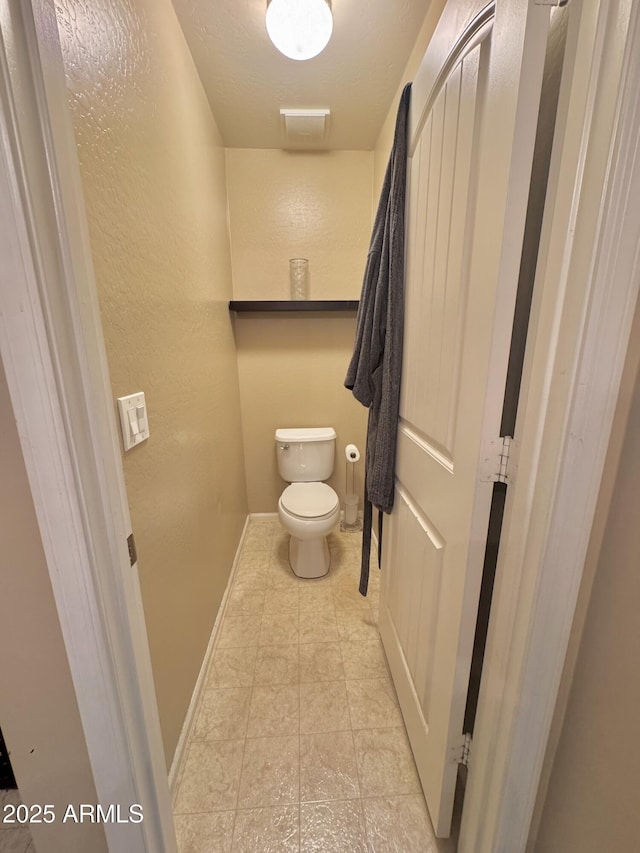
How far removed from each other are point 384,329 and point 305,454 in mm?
1171

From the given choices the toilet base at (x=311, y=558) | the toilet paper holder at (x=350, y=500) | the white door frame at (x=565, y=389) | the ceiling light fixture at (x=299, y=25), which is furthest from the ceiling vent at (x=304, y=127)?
the toilet base at (x=311, y=558)

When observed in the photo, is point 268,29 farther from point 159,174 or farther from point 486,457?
point 486,457

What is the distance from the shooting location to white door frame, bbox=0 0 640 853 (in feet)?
1.38

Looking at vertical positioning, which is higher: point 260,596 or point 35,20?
point 35,20

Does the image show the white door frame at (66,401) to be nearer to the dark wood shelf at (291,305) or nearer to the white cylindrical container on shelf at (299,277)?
the dark wood shelf at (291,305)

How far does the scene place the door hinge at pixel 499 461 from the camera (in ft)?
2.00

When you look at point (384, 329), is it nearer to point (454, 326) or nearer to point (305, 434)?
point (454, 326)

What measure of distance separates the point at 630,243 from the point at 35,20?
0.85 m

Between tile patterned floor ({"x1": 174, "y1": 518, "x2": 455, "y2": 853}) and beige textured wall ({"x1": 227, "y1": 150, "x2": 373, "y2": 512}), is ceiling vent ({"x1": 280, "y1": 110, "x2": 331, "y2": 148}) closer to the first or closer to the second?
beige textured wall ({"x1": 227, "y1": 150, "x2": 373, "y2": 512})

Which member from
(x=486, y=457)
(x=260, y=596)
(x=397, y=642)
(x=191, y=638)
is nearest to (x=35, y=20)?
(x=486, y=457)

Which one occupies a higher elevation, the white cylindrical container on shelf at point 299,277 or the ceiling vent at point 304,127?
the ceiling vent at point 304,127

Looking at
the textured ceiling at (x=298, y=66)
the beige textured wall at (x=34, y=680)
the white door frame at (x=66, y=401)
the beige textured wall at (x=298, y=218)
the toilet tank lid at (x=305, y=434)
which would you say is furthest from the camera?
the toilet tank lid at (x=305, y=434)

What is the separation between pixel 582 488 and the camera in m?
0.51

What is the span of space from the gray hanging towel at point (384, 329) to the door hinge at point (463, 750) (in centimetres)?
61
